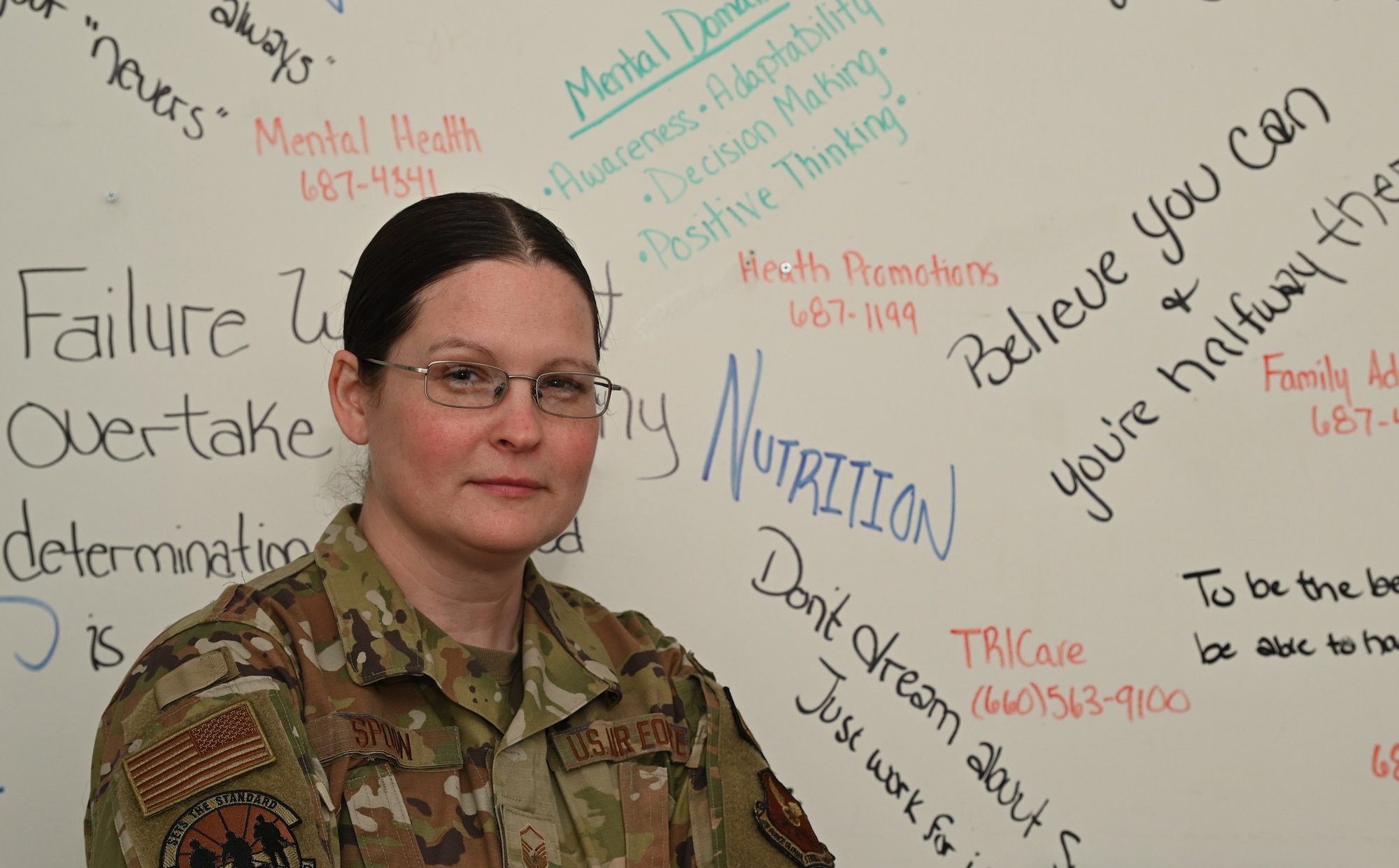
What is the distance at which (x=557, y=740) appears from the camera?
117 centimetres

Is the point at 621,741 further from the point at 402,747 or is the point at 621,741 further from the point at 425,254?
the point at 425,254

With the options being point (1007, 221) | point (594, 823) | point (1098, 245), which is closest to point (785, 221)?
point (1007, 221)

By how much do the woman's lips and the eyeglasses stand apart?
7cm

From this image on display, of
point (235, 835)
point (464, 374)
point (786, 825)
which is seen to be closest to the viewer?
point (235, 835)

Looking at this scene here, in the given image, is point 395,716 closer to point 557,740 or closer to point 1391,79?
point 557,740

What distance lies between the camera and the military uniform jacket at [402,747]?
35.6 inches

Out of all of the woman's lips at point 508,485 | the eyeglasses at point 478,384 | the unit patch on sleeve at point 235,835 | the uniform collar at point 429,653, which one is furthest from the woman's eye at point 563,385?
the unit patch on sleeve at point 235,835

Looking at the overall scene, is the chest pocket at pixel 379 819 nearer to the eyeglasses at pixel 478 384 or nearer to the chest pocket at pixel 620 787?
the chest pocket at pixel 620 787

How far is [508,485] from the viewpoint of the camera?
1.14 metres

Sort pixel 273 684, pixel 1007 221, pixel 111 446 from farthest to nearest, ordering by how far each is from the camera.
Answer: pixel 1007 221 → pixel 111 446 → pixel 273 684

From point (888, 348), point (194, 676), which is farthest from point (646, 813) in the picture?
point (888, 348)

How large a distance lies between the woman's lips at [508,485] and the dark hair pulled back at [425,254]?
0.55 ft

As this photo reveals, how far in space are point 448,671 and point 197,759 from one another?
0.91ft

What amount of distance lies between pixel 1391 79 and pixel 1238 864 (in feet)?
3.85
